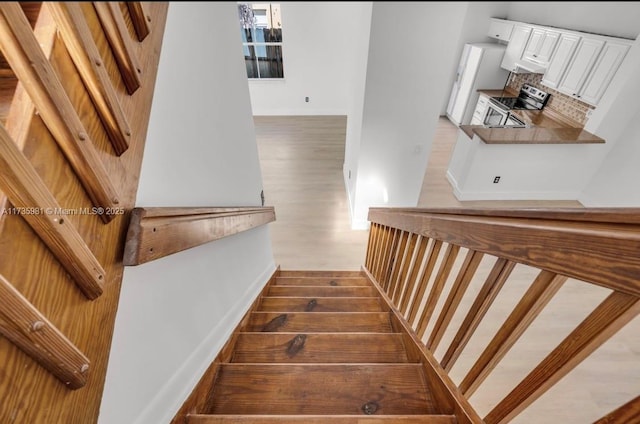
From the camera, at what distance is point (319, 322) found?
1.65 metres

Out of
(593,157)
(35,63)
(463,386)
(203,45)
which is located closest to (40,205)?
(35,63)

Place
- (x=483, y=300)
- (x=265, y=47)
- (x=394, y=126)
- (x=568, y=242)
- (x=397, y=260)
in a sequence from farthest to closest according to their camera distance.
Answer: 1. (x=265, y=47)
2. (x=394, y=126)
3. (x=397, y=260)
4. (x=483, y=300)
5. (x=568, y=242)

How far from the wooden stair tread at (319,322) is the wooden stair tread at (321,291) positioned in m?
0.52

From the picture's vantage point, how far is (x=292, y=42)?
6.11 metres

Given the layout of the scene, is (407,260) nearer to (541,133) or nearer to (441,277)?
(441,277)

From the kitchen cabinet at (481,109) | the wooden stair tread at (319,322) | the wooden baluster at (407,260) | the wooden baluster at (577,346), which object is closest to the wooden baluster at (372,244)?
the wooden baluster at (407,260)

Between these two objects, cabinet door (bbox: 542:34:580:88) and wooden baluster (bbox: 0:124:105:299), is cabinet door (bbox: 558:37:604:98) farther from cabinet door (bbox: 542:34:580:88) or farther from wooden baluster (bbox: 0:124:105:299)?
wooden baluster (bbox: 0:124:105:299)

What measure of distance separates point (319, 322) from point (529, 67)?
4.63m

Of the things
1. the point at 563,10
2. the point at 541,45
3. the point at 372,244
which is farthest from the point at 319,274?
the point at 541,45

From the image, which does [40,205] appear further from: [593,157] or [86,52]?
[593,157]

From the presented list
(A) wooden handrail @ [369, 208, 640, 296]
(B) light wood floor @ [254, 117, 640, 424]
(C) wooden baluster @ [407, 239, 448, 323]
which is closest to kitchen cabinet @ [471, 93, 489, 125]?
(B) light wood floor @ [254, 117, 640, 424]

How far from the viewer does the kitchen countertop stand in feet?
10.2

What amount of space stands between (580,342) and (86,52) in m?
1.06

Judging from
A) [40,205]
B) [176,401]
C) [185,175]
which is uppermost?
[40,205]
